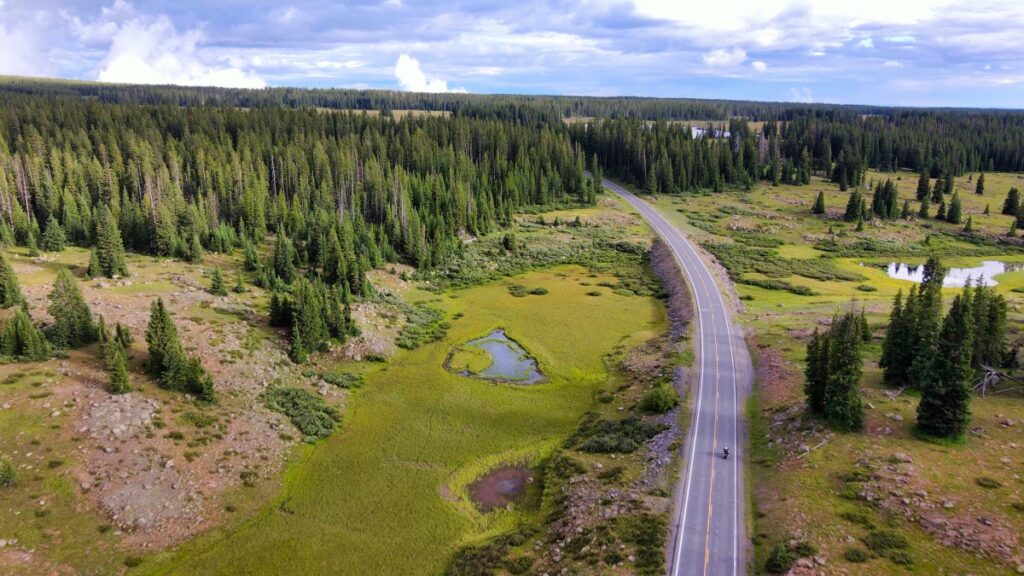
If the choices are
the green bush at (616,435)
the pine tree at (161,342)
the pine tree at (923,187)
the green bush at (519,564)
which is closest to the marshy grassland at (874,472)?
the green bush at (616,435)

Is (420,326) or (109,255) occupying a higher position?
(109,255)

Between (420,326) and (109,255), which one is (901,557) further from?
(109,255)

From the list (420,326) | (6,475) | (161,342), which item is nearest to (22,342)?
(161,342)

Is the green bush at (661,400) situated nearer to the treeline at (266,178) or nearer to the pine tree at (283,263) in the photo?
the treeline at (266,178)

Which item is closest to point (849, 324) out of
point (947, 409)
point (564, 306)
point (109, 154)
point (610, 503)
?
point (947, 409)

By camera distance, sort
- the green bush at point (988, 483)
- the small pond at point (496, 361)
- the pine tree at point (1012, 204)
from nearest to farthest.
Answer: the green bush at point (988, 483) → the small pond at point (496, 361) → the pine tree at point (1012, 204)

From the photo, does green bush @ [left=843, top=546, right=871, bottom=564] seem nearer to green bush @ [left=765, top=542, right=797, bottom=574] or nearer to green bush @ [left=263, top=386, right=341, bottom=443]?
green bush @ [left=765, top=542, right=797, bottom=574]

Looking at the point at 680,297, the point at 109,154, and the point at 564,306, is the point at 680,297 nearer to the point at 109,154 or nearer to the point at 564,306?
the point at 564,306
